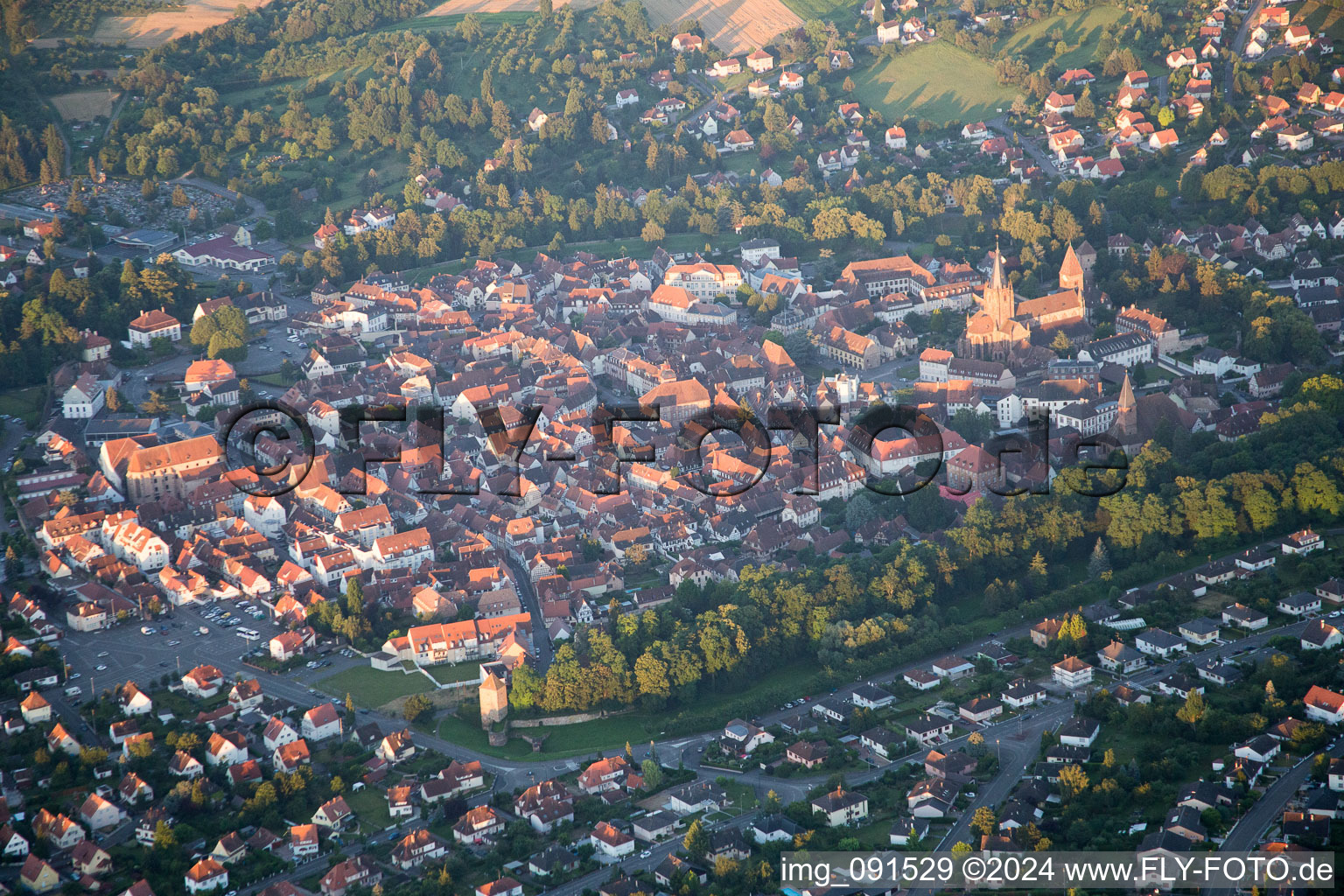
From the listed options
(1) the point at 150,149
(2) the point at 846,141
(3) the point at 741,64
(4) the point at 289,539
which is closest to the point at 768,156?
(2) the point at 846,141

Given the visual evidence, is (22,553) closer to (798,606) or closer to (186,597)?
(186,597)

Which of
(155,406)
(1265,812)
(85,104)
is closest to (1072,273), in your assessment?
(1265,812)

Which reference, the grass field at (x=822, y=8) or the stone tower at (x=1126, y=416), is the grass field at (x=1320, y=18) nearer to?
the grass field at (x=822, y=8)

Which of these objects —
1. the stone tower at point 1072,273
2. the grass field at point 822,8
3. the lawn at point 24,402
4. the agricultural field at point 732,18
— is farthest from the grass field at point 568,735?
the grass field at point 822,8

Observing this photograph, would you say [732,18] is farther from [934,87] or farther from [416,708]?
[416,708]

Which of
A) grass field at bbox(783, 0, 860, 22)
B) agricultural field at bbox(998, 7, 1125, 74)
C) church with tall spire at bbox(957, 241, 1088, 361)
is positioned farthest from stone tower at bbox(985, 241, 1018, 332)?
grass field at bbox(783, 0, 860, 22)

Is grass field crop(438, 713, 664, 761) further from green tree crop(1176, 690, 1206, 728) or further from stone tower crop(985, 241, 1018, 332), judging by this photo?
stone tower crop(985, 241, 1018, 332)
